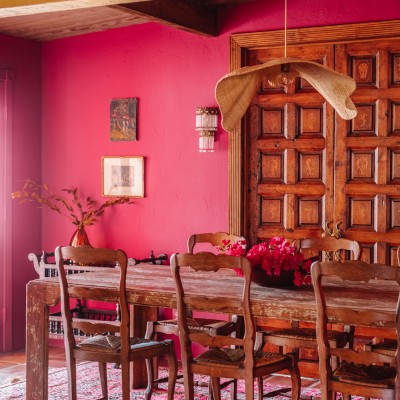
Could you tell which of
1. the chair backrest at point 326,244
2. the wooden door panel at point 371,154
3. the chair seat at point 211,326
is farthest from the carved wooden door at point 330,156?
the chair seat at point 211,326

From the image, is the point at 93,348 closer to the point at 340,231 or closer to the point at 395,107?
the point at 340,231

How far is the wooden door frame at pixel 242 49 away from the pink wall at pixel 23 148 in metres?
2.00

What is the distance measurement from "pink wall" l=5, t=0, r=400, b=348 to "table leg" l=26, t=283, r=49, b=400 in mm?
2141

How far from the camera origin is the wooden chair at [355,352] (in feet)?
12.1

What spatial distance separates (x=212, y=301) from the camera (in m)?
4.12

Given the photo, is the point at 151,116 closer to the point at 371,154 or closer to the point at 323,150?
the point at 323,150

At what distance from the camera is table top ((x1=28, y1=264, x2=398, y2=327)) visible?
401cm

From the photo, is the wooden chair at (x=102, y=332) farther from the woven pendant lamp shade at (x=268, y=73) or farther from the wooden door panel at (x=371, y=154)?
the wooden door panel at (x=371, y=154)

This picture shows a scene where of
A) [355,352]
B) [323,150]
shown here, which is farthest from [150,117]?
[355,352]

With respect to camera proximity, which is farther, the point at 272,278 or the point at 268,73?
the point at 272,278

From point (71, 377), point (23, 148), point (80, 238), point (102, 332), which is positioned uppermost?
point (23, 148)

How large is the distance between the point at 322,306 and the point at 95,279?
1.59 metres

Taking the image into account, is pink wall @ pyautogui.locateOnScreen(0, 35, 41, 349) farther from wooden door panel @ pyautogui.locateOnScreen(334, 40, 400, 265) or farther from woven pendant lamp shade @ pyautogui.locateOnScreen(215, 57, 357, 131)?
woven pendant lamp shade @ pyautogui.locateOnScreen(215, 57, 357, 131)

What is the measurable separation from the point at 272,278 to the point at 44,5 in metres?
2.09
